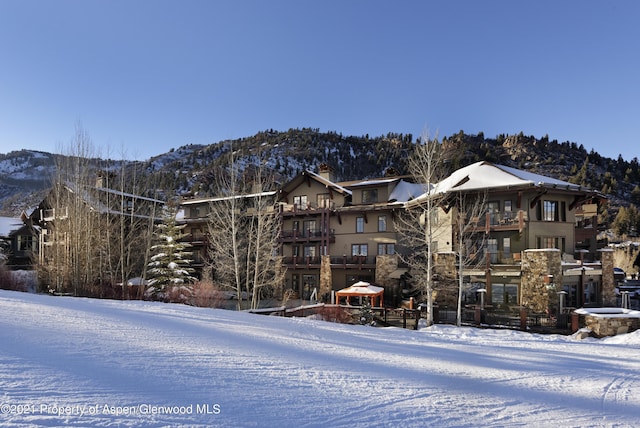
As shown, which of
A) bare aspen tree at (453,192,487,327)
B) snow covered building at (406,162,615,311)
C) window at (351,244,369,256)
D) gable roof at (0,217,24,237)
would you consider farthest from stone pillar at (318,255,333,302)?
gable roof at (0,217,24,237)

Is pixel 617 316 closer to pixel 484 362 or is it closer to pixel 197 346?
pixel 484 362

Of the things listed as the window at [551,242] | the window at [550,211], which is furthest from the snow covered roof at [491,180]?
the window at [551,242]

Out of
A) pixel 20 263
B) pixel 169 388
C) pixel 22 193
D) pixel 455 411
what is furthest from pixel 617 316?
pixel 22 193

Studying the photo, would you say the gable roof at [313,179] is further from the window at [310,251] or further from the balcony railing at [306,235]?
the window at [310,251]

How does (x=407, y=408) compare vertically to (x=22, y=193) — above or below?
below

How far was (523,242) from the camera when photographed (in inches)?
1104

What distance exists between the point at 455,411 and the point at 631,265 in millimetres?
63592

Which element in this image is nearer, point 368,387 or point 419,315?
point 368,387

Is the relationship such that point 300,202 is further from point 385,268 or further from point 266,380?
point 266,380

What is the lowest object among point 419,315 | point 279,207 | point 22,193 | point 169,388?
point 419,315

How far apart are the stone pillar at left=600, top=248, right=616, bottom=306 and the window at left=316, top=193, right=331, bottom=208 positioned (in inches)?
827

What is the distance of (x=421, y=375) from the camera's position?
8.70 m

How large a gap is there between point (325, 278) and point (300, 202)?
8.13 metres

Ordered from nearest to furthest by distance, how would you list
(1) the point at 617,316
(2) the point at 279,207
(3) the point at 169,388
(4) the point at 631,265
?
(3) the point at 169,388 < (1) the point at 617,316 < (2) the point at 279,207 < (4) the point at 631,265
